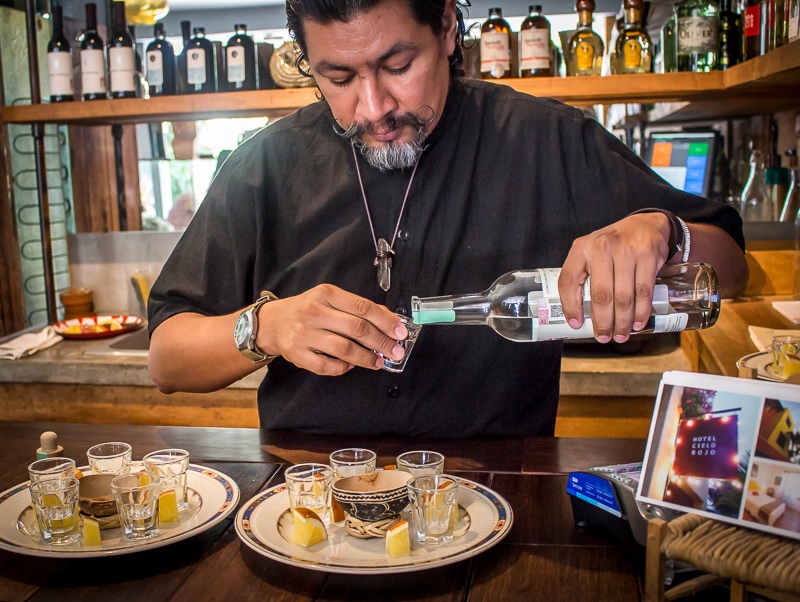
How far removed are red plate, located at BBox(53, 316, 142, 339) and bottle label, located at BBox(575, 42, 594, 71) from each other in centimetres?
178

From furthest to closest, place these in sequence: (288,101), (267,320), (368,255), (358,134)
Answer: (288,101) → (368,255) → (358,134) → (267,320)

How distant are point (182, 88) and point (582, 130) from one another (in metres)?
1.88

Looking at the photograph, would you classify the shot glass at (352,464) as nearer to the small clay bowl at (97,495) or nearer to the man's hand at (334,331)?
the man's hand at (334,331)

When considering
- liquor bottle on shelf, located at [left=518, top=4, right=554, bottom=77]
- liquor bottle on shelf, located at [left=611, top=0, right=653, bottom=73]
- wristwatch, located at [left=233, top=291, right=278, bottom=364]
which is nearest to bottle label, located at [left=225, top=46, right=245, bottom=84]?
liquor bottle on shelf, located at [left=518, top=4, right=554, bottom=77]

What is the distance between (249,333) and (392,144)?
427 millimetres

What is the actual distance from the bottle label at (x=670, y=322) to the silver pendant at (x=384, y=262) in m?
0.58

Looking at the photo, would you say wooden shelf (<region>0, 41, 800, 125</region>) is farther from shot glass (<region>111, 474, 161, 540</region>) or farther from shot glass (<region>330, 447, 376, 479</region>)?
shot glass (<region>111, 474, 161, 540</region>)

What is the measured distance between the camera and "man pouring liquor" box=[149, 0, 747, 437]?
→ 1584mm

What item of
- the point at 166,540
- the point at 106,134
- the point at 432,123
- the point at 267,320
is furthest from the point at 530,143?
the point at 106,134

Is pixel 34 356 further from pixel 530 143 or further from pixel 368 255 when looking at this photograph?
pixel 530 143

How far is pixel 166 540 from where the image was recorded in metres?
1.05

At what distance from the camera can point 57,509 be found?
108 cm

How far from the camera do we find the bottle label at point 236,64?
3.02 metres

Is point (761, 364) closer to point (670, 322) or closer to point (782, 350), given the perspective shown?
point (782, 350)
